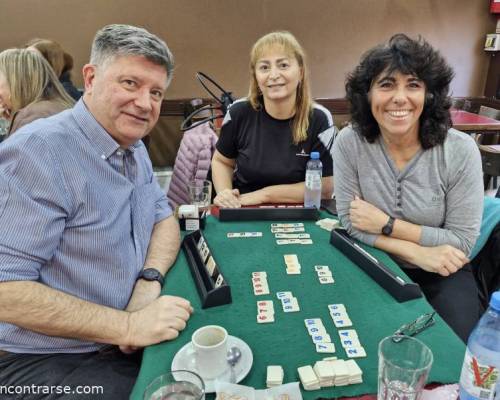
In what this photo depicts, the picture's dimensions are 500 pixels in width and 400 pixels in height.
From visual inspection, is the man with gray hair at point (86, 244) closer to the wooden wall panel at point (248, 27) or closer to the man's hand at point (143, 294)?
the man's hand at point (143, 294)

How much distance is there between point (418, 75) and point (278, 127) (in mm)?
881

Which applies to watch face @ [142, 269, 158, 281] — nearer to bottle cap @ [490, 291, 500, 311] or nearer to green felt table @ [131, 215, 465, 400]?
green felt table @ [131, 215, 465, 400]

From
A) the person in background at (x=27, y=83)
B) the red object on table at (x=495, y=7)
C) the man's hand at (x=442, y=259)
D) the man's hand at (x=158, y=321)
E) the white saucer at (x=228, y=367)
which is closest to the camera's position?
the white saucer at (x=228, y=367)

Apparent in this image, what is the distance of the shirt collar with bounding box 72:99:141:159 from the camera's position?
1.21 m

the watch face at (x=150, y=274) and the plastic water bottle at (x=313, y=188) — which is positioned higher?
the plastic water bottle at (x=313, y=188)

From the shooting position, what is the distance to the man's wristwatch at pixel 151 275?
1.25 metres

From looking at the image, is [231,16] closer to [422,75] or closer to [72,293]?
[422,75]

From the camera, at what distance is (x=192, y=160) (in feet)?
8.79

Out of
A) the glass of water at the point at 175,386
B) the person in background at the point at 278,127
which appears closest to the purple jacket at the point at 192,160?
the person in background at the point at 278,127

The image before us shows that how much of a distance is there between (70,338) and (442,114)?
150 cm

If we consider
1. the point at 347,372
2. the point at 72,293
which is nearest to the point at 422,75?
the point at 347,372

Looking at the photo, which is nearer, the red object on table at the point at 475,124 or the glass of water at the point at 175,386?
the glass of water at the point at 175,386

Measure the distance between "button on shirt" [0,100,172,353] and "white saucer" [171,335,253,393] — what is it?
37 cm

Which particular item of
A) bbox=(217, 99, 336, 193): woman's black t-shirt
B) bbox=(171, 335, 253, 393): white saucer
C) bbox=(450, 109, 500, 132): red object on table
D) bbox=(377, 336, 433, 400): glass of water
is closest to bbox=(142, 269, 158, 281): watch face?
bbox=(171, 335, 253, 393): white saucer
